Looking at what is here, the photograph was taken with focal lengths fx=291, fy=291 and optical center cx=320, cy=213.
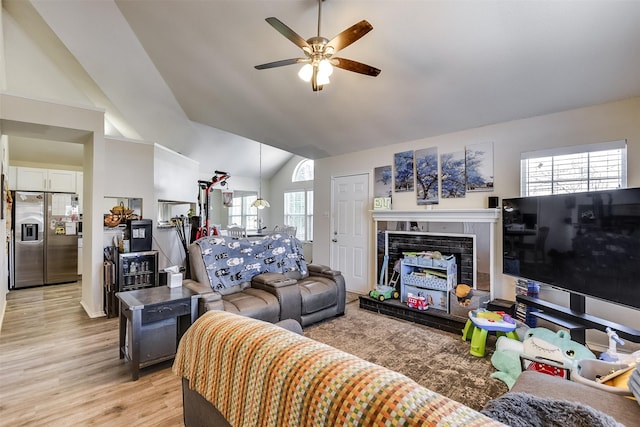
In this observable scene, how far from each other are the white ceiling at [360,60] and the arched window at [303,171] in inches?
107

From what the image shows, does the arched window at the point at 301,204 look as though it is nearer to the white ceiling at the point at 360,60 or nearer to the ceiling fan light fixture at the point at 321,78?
the white ceiling at the point at 360,60

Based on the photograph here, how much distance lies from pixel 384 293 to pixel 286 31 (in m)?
3.37

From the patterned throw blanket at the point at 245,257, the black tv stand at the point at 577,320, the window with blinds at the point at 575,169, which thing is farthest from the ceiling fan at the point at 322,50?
the black tv stand at the point at 577,320

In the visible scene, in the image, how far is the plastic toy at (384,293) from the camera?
4.09 meters

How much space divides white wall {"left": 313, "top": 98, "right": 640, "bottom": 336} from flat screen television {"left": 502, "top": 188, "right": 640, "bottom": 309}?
1.90ft

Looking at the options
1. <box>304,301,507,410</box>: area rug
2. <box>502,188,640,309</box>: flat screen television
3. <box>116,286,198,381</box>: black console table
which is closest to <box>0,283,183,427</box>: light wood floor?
<box>116,286,198,381</box>: black console table

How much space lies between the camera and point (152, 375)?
2.40 m

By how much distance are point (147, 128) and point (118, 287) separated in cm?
347

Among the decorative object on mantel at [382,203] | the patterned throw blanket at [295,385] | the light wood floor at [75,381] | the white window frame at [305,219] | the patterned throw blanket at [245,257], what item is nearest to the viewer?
the patterned throw blanket at [295,385]

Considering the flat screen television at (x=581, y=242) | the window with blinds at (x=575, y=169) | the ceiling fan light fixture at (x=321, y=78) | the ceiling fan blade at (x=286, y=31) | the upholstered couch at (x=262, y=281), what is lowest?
the upholstered couch at (x=262, y=281)

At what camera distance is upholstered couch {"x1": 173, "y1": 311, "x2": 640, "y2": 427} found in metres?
0.72

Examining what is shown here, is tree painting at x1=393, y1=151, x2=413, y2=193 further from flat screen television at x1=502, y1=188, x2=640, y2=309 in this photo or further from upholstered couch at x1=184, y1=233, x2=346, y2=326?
upholstered couch at x1=184, y1=233, x2=346, y2=326

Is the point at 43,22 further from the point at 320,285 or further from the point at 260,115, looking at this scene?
the point at 320,285

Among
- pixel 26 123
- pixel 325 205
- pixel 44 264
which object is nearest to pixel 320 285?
pixel 325 205
